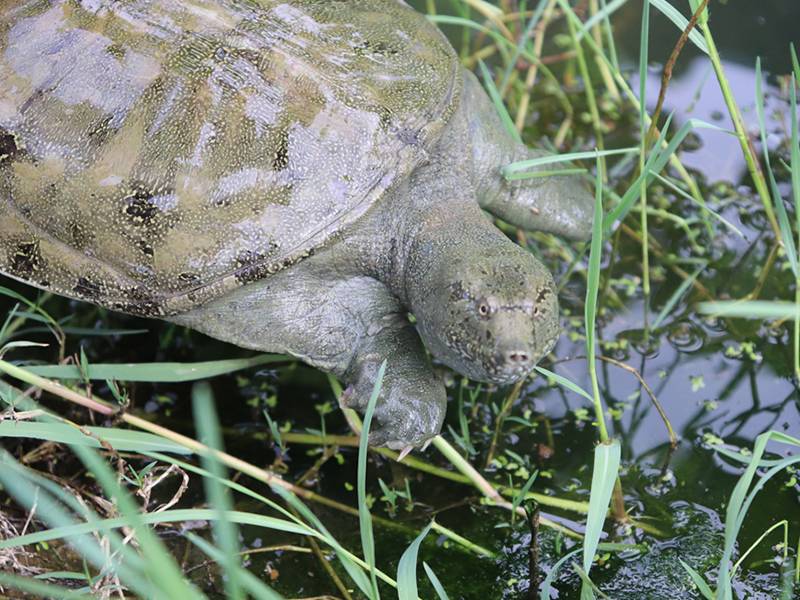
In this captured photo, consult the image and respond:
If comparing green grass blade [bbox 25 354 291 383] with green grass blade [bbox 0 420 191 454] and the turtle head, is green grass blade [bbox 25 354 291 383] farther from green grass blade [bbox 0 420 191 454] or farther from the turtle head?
the turtle head

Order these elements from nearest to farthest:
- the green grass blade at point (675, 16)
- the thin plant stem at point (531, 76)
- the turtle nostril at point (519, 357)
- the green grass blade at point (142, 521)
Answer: the green grass blade at point (142, 521)
the turtle nostril at point (519, 357)
the green grass blade at point (675, 16)
the thin plant stem at point (531, 76)

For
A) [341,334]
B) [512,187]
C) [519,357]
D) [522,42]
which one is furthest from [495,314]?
[522,42]

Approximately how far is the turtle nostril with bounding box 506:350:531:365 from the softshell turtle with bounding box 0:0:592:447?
0.24 ft

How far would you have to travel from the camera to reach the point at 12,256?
2.52m

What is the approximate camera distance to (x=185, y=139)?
238 cm

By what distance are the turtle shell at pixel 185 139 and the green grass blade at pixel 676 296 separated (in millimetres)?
895

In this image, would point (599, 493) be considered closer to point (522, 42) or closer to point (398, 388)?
point (398, 388)

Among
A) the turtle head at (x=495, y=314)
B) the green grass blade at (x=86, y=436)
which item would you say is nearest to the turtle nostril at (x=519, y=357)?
the turtle head at (x=495, y=314)

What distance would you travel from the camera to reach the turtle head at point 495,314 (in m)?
2.17

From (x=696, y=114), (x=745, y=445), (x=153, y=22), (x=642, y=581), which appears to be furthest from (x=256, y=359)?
(x=696, y=114)

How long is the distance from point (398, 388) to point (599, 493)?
2.18ft

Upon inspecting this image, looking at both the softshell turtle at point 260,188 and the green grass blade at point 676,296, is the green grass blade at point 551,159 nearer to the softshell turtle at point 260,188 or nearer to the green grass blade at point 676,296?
the softshell turtle at point 260,188

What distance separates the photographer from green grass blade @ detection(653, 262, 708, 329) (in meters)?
2.84

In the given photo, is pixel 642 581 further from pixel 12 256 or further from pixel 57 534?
pixel 12 256
